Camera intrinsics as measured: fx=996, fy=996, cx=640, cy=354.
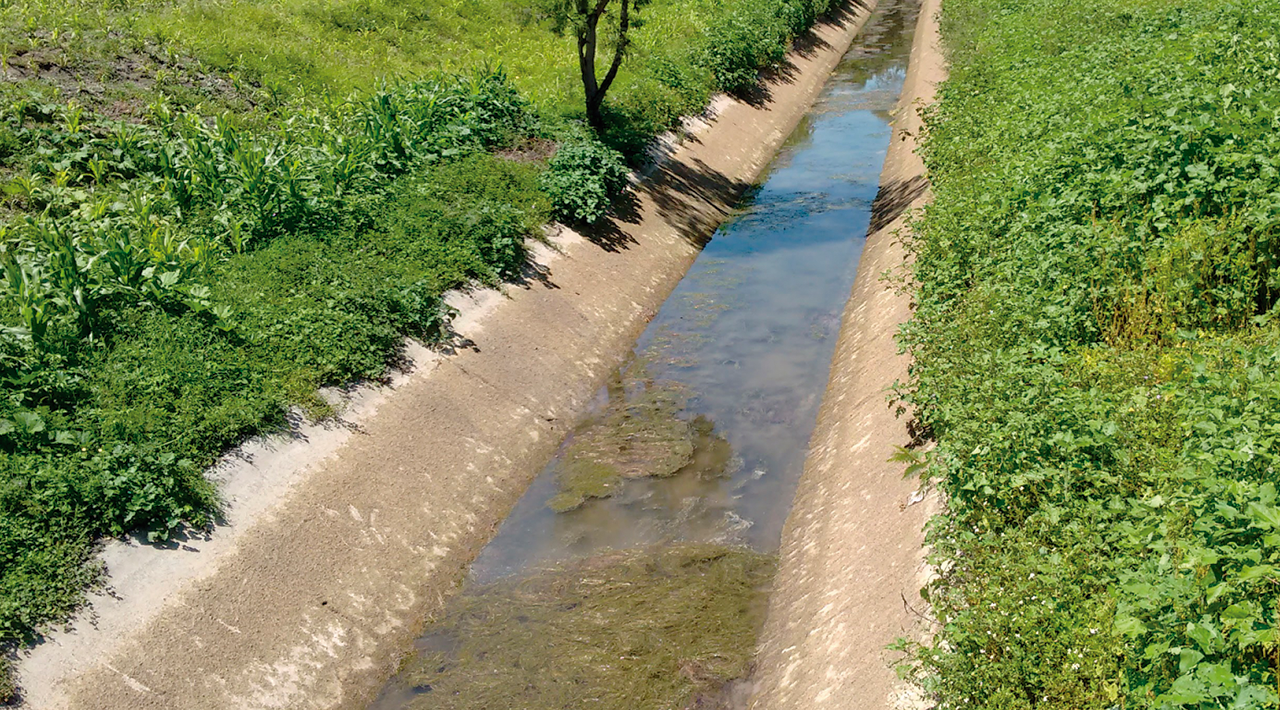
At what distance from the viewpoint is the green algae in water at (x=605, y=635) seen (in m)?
8.32

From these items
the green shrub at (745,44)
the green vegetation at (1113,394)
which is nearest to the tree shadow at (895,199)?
the green vegetation at (1113,394)

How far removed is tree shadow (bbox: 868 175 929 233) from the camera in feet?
58.7

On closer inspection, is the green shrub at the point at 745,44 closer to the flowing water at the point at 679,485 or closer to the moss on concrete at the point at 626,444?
the flowing water at the point at 679,485

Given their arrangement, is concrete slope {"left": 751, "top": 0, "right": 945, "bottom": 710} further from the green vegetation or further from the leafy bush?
the leafy bush

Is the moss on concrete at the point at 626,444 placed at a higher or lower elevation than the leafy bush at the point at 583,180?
lower

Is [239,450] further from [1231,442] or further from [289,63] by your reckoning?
[289,63]

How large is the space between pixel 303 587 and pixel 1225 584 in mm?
7278

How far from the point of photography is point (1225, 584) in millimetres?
4441

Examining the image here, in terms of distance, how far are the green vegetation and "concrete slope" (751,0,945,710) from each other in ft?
2.00

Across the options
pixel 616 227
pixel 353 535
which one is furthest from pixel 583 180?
pixel 353 535

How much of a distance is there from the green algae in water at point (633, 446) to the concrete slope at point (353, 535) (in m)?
0.43

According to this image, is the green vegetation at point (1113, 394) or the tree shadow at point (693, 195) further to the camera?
the tree shadow at point (693, 195)

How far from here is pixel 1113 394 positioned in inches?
288

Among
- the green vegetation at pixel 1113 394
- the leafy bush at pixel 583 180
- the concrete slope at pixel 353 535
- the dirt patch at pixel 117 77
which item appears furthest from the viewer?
the leafy bush at pixel 583 180
